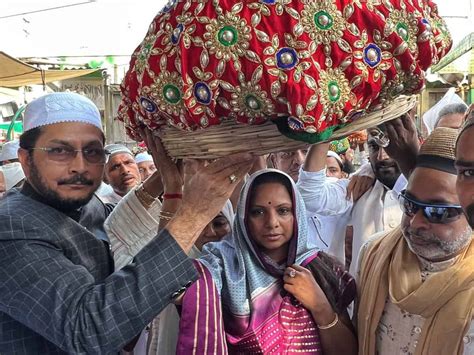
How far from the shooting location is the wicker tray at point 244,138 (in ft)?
4.25

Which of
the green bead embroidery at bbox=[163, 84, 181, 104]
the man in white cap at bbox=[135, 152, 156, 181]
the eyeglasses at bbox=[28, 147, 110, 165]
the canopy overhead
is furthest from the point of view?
the canopy overhead

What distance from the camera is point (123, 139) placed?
1708 centimetres

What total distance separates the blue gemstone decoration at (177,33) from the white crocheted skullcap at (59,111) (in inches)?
25.8

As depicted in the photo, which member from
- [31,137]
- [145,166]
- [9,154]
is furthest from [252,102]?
[9,154]

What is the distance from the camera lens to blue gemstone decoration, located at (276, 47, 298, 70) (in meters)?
1.14

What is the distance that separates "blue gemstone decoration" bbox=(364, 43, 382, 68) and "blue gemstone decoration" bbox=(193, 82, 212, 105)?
389mm

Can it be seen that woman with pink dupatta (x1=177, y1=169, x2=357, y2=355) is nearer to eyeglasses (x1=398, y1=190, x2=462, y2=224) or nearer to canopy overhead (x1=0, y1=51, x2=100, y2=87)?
eyeglasses (x1=398, y1=190, x2=462, y2=224)

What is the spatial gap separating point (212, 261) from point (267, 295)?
0.91 ft

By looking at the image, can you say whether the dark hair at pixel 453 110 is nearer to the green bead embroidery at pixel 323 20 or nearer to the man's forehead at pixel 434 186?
the man's forehead at pixel 434 186

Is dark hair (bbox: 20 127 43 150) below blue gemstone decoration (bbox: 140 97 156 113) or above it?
below

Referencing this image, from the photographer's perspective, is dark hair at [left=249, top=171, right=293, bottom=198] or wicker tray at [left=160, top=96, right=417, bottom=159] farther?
dark hair at [left=249, top=171, right=293, bottom=198]

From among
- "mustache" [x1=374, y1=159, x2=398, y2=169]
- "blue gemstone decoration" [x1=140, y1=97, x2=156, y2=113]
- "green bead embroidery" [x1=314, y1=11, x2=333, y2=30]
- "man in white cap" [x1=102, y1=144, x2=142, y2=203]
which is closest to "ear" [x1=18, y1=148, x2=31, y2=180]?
"blue gemstone decoration" [x1=140, y1=97, x2=156, y2=113]

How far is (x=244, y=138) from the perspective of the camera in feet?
4.25

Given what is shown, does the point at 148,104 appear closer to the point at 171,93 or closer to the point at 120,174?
the point at 171,93
